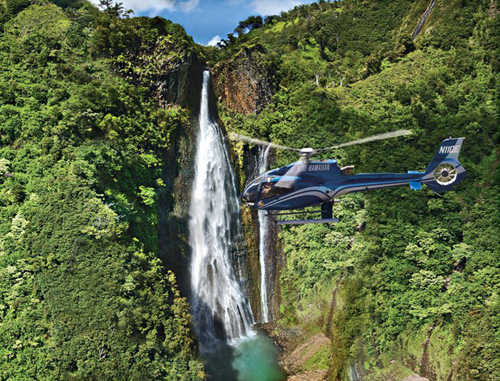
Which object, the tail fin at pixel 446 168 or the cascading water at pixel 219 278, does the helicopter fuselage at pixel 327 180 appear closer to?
the tail fin at pixel 446 168

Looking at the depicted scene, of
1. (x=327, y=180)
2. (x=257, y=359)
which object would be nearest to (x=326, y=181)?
(x=327, y=180)

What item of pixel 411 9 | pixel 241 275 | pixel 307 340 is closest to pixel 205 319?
pixel 241 275

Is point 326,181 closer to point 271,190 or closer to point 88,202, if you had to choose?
point 271,190

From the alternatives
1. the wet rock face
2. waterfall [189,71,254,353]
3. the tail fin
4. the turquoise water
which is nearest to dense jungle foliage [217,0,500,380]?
the wet rock face

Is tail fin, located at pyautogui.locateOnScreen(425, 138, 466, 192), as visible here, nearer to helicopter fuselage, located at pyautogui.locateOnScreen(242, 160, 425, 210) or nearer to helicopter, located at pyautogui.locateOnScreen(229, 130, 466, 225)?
helicopter, located at pyautogui.locateOnScreen(229, 130, 466, 225)

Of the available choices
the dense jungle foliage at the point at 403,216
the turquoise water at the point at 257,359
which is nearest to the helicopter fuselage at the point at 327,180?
the dense jungle foliage at the point at 403,216

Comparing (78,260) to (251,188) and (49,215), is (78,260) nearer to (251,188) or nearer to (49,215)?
(49,215)
